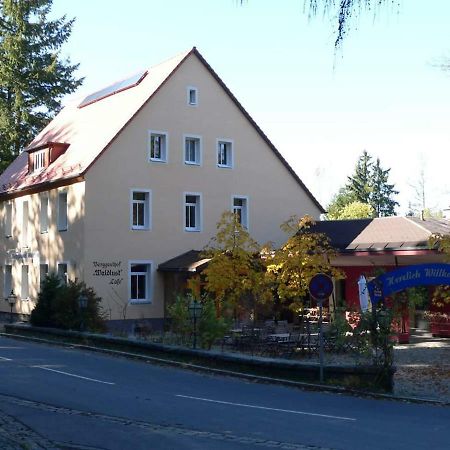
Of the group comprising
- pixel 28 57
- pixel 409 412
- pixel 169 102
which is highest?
pixel 28 57

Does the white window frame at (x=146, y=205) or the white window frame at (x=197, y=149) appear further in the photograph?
the white window frame at (x=197, y=149)

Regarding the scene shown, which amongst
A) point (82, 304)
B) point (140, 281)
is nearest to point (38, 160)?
point (140, 281)

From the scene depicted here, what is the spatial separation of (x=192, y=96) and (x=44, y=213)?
917 cm

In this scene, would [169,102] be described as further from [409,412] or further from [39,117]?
Result: [409,412]

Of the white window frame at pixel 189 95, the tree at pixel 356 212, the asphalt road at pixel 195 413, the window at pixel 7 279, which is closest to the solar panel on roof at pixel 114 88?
the white window frame at pixel 189 95

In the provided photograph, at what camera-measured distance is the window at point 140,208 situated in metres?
32.6

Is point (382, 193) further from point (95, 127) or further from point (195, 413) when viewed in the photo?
point (195, 413)

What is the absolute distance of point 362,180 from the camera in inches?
3674

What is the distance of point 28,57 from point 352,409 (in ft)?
129

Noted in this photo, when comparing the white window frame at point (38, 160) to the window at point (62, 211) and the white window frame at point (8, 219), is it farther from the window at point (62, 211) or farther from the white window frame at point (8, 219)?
the window at point (62, 211)

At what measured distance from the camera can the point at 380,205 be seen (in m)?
93.1

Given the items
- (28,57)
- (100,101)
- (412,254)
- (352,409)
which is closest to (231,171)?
(100,101)

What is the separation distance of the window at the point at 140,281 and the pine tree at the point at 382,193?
209ft

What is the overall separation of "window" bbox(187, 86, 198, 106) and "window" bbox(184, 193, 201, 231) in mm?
4400
